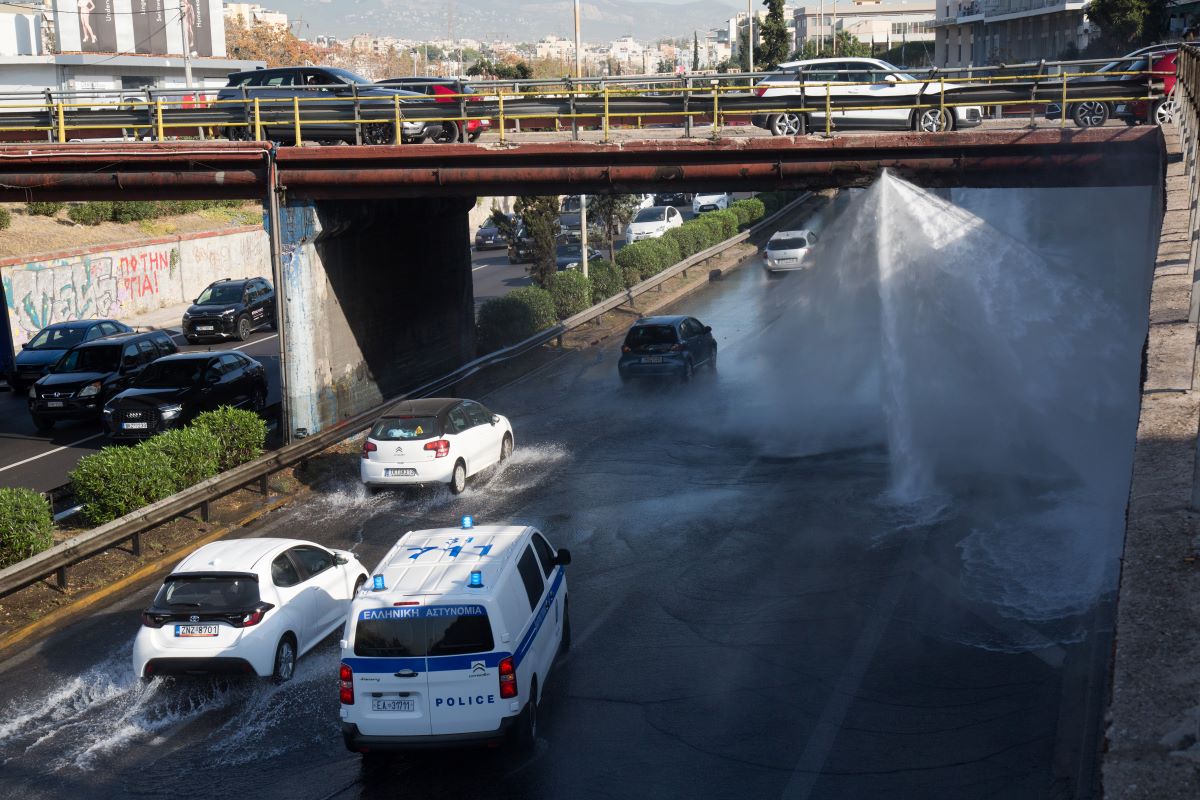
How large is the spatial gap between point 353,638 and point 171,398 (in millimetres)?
14651

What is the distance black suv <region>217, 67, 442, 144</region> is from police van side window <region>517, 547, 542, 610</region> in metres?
13.6

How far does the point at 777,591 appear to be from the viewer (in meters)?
14.5

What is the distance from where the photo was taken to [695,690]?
38.7 feet

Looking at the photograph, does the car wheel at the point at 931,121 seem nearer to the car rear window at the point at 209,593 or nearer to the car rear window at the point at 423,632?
the car rear window at the point at 209,593

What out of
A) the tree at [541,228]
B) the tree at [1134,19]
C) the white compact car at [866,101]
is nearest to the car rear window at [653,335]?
the white compact car at [866,101]

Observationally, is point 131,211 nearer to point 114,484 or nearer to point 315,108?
point 315,108

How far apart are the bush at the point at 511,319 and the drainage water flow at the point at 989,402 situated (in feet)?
28.4

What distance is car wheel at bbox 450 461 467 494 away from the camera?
1978 cm

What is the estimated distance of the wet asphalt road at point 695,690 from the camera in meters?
10.2

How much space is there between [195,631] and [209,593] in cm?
42

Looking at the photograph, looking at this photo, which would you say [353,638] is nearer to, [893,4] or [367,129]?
[367,129]

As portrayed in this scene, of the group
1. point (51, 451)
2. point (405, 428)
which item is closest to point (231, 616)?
point (405, 428)

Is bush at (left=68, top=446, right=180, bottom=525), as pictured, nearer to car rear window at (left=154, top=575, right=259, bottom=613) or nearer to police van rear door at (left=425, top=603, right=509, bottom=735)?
car rear window at (left=154, top=575, right=259, bottom=613)

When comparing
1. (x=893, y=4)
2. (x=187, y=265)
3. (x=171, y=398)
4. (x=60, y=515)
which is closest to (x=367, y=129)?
(x=171, y=398)
